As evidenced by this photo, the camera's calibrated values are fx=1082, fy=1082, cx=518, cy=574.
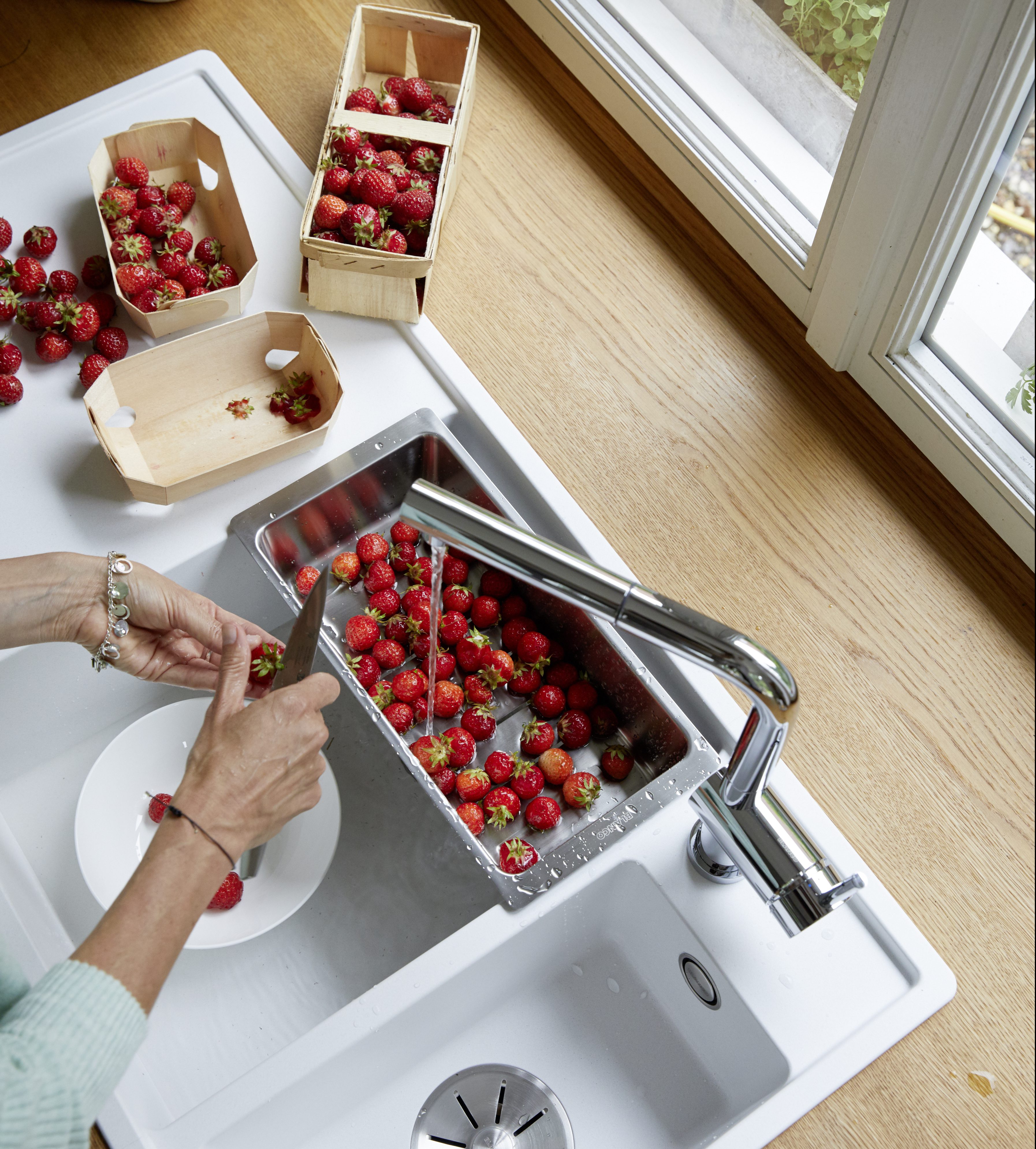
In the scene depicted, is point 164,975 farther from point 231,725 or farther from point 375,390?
point 375,390

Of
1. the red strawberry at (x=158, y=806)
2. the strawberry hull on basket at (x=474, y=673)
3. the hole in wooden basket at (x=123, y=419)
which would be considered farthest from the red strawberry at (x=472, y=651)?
the hole in wooden basket at (x=123, y=419)

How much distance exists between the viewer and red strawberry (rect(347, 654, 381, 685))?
1093mm

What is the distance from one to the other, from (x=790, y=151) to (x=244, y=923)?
3.25 feet

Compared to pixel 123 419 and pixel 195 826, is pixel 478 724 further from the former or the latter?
pixel 123 419

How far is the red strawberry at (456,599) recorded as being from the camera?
1.14 meters

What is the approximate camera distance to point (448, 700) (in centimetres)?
110

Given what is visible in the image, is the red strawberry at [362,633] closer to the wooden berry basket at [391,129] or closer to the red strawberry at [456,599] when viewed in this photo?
the red strawberry at [456,599]

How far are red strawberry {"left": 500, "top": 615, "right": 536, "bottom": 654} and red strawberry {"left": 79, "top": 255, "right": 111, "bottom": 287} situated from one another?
59 cm

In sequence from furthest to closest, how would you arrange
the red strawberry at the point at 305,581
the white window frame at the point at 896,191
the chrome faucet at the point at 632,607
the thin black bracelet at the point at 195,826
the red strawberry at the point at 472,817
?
the red strawberry at the point at 305,581
the red strawberry at the point at 472,817
the white window frame at the point at 896,191
the thin black bracelet at the point at 195,826
the chrome faucet at the point at 632,607

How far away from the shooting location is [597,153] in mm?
1364

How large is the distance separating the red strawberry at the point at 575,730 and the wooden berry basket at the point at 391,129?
475mm

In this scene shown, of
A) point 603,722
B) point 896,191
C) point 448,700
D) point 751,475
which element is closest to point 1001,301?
point 896,191

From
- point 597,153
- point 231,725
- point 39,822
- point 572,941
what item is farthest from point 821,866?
point 597,153

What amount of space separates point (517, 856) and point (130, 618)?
1.37 ft
